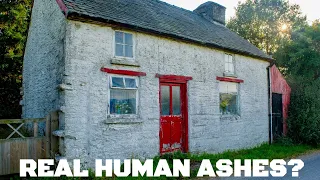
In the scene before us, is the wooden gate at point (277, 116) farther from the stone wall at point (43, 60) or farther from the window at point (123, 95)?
the stone wall at point (43, 60)

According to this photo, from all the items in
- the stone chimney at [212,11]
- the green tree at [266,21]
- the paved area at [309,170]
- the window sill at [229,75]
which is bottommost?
the paved area at [309,170]

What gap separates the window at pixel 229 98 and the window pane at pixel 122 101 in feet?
16.4

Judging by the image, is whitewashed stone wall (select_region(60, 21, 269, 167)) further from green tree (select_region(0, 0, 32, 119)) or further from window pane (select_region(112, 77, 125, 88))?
green tree (select_region(0, 0, 32, 119))

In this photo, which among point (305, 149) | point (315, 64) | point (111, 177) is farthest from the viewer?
point (315, 64)

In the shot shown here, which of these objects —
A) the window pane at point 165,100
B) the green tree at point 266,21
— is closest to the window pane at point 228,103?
the window pane at point 165,100

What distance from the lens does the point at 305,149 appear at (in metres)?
14.3

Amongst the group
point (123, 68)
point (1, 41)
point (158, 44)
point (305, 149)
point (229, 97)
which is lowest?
point (305, 149)

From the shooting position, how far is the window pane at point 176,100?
10953 millimetres

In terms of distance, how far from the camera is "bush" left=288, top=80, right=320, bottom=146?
50.3 ft

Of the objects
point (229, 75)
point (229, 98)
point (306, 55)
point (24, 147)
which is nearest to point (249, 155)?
point (229, 98)

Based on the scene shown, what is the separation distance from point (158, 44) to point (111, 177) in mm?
4982

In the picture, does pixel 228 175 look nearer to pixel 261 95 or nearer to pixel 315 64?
pixel 261 95

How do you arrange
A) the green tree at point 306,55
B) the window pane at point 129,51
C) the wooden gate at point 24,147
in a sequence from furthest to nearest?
1. the green tree at point 306,55
2. the window pane at point 129,51
3. the wooden gate at point 24,147

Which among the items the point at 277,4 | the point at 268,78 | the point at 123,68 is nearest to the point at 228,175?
the point at 123,68
